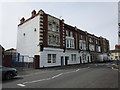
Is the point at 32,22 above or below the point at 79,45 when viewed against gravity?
above

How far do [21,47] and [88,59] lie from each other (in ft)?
77.9

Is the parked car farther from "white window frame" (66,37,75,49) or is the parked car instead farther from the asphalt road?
"white window frame" (66,37,75,49)

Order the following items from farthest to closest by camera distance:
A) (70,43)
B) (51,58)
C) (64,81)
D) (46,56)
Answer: (70,43) → (51,58) → (46,56) → (64,81)

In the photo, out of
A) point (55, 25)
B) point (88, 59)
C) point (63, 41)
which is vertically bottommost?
point (88, 59)

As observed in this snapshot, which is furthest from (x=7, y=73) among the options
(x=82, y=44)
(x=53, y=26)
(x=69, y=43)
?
(x=82, y=44)

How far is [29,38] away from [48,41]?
4.75 m

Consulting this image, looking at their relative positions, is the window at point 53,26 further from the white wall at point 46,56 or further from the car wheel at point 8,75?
the car wheel at point 8,75

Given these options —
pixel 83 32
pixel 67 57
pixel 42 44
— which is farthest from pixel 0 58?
pixel 83 32

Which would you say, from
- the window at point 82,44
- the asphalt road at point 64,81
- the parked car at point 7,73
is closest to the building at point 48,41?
the window at point 82,44

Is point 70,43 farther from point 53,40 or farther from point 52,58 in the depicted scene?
point 52,58

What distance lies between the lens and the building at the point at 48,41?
931 inches

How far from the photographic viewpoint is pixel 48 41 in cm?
2486

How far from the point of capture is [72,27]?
34281 mm

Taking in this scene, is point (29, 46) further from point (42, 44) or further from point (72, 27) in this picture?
point (72, 27)
